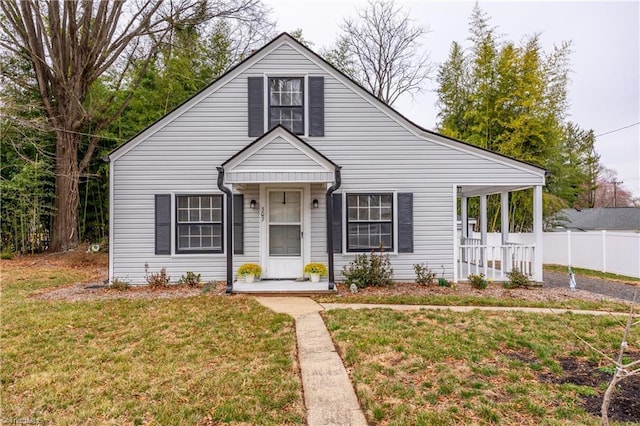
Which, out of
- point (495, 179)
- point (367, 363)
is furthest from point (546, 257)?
point (367, 363)

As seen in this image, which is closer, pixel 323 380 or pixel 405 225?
pixel 323 380

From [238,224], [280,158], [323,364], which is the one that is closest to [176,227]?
[238,224]

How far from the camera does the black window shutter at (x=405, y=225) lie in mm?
8344

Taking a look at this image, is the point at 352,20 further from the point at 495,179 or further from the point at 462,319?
the point at 462,319

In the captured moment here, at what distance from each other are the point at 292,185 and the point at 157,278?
3.68 metres

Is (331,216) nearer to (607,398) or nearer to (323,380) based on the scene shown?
(323,380)

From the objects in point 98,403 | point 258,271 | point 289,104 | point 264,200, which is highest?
point 289,104

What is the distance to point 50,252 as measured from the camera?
13.0 m

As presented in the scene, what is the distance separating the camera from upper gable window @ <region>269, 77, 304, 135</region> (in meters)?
8.45

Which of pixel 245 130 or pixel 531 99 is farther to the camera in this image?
pixel 531 99

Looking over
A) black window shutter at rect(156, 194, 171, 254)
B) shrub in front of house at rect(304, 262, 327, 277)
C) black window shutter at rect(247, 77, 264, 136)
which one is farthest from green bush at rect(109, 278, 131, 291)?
black window shutter at rect(247, 77, 264, 136)

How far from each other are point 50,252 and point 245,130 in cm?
992

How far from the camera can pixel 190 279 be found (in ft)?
26.4

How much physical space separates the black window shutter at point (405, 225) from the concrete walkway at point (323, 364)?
88.6 inches
